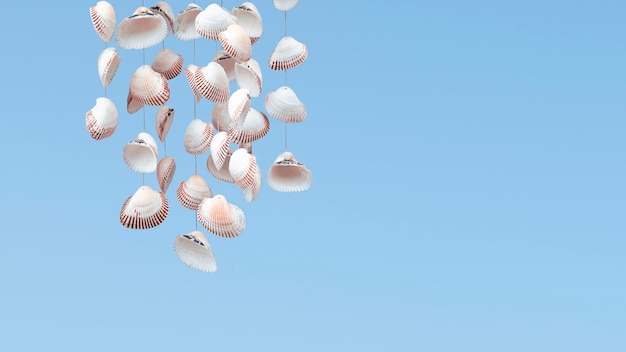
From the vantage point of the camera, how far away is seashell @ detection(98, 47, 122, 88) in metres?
4.29

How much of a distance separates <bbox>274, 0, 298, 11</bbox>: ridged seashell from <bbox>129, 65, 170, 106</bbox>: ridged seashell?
1.55 feet

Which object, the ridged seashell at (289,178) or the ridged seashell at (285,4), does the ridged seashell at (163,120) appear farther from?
the ridged seashell at (285,4)

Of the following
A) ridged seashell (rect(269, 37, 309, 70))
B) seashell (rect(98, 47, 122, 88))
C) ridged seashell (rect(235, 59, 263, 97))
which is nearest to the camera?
seashell (rect(98, 47, 122, 88))

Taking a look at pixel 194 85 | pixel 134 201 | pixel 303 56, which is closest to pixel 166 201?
pixel 134 201

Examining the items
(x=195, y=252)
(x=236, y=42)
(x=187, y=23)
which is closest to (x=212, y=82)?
(x=236, y=42)

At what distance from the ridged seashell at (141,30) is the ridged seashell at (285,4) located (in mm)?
394

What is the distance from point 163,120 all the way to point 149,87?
14 centimetres

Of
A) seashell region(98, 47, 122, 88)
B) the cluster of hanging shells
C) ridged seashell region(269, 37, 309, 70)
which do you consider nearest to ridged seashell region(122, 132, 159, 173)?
the cluster of hanging shells

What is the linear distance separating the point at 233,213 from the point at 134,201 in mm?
317

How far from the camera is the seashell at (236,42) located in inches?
169

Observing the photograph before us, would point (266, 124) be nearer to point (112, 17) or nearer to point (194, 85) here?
point (194, 85)

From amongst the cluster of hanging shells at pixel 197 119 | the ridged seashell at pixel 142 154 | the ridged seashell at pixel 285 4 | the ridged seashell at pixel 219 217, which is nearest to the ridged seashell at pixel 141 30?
the cluster of hanging shells at pixel 197 119

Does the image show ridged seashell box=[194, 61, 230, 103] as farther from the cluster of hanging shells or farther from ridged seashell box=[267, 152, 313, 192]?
ridged seashell box=[267, 152, 313, 192]

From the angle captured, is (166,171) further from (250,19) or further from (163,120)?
(250,19)
